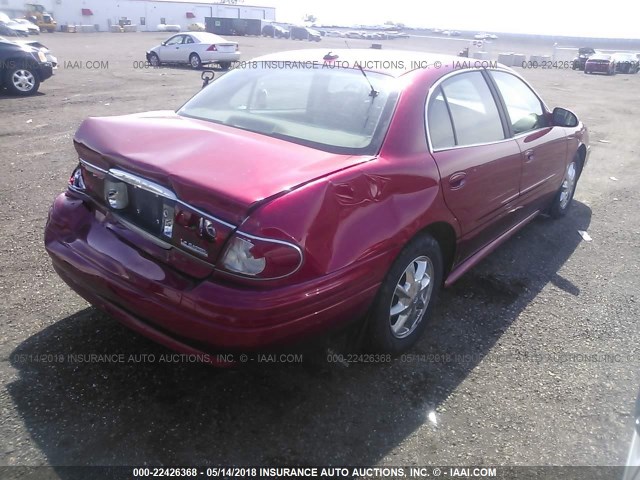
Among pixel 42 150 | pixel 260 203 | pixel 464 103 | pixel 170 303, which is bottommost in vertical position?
pixel 42 150

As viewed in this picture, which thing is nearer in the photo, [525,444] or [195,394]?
[525,444]

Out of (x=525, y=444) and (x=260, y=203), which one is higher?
(x=260, y=203)

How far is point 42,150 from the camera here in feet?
22.6

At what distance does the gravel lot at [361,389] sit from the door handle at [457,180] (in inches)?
36.9

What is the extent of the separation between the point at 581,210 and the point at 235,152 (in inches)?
186

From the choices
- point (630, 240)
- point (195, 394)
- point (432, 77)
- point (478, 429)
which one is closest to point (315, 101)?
point (432, 77)

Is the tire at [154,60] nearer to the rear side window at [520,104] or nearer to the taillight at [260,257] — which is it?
the rear side window at [520,104]

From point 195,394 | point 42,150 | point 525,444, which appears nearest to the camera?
point 525,444

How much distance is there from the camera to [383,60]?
3.27m

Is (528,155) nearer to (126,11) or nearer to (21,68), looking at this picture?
(21,68)

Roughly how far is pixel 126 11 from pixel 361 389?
72329 mm

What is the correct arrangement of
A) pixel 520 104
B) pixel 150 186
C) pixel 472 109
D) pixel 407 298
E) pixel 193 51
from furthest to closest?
pixel 193 51
pixel 520 104
pixel 472 109
pixel 407 298
pixel 150 186

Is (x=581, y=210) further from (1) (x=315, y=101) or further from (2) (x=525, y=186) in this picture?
(1) (x=315, y=101)

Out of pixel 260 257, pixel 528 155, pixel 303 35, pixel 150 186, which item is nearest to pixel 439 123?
pixel 528 155
